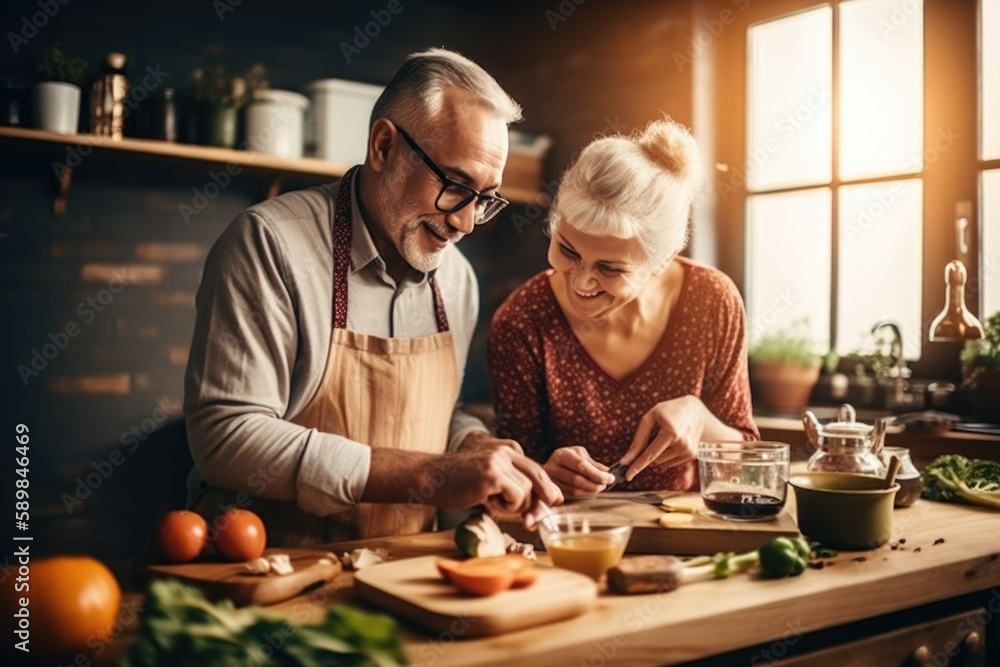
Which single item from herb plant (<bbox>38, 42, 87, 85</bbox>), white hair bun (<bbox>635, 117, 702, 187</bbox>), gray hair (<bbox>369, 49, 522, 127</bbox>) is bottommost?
white hair bun (<bbox>635, 117, 702, 187</bbox>)

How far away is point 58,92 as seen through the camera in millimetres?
3311

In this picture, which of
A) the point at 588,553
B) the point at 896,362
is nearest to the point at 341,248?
the point at 588,553

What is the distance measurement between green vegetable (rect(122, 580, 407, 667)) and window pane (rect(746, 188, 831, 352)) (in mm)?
2979

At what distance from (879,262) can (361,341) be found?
238 centimetres

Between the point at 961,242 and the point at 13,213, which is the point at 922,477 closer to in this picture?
the point at 961,242

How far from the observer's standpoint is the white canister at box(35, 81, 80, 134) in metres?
3.30

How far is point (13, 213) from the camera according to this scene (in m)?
3.50

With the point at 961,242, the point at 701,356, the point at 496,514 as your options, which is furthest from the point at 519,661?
the point at 961,242

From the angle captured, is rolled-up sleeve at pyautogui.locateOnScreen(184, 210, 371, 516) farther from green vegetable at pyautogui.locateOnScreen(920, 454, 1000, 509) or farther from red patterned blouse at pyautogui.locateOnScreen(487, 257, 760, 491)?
green vegetable at pyautogui.locateOnScreen(920, 454, 1000, 509)

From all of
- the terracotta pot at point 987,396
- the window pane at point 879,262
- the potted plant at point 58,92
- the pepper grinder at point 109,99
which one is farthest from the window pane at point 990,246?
the potted plant at point 58,92

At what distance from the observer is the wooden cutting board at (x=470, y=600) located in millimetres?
1179

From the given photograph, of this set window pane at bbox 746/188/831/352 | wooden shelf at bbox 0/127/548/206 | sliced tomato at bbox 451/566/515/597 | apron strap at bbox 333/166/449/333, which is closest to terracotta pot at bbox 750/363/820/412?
window pane at bbox 746/188/831/352

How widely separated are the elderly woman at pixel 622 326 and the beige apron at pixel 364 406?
0.31m

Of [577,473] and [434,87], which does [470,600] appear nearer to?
[577,473]
